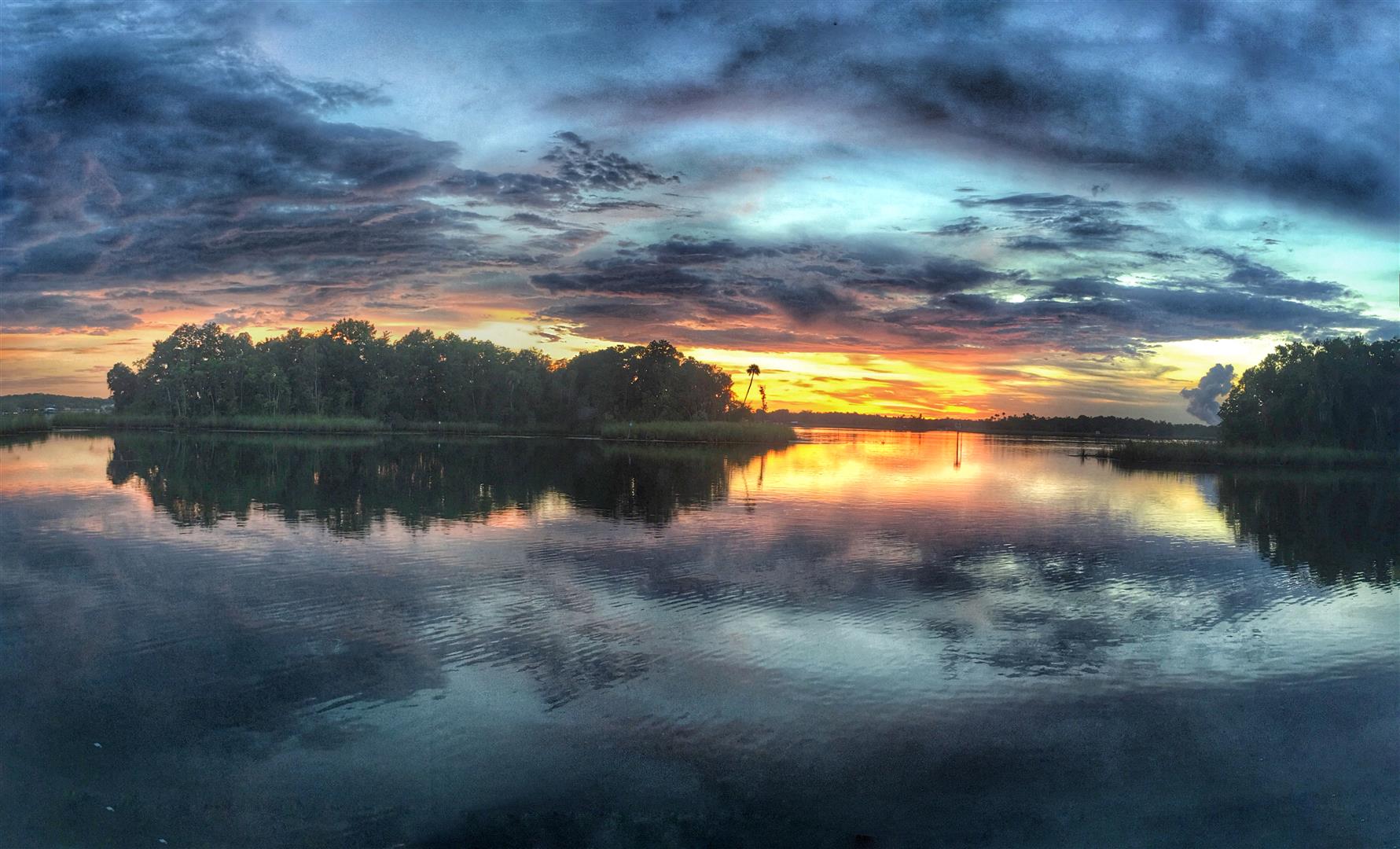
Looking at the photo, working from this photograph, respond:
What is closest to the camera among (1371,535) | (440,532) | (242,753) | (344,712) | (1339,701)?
(242,753)

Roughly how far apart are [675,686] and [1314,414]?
8865 centimetres

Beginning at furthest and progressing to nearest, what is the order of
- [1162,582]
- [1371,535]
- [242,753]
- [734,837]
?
[1371,535] → [1162,582] → [242,753] → [734,837]

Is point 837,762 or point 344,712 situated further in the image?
point 344,712

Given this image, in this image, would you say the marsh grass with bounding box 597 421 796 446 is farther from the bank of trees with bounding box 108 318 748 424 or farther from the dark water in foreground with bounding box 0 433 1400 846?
the dark water in foreground with bounding box 0 433 1400 846

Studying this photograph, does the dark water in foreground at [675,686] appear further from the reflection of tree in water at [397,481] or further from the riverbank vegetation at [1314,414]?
the riverbank vegetation at [1314,414]

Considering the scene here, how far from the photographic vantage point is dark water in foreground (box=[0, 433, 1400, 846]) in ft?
22.7

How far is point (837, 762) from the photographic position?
25.6 feet

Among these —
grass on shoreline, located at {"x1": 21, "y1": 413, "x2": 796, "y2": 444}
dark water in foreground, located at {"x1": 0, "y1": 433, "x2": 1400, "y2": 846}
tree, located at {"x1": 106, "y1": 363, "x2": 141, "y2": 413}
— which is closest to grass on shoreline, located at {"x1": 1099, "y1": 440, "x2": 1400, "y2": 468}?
grass on shoreline, located at {"x1": 21, "y1": 413, "x2": 796, "y2": 444}

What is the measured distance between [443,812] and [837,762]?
11.4 feet

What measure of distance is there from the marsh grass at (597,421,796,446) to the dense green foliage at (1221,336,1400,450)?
152 feet

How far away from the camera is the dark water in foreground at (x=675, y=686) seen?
6918 millimetres

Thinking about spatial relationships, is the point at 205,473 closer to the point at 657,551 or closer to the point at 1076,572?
the point at 657,551

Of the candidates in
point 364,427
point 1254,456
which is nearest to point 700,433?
point 364,427

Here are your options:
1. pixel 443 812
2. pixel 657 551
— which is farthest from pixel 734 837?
pixel 657 551
